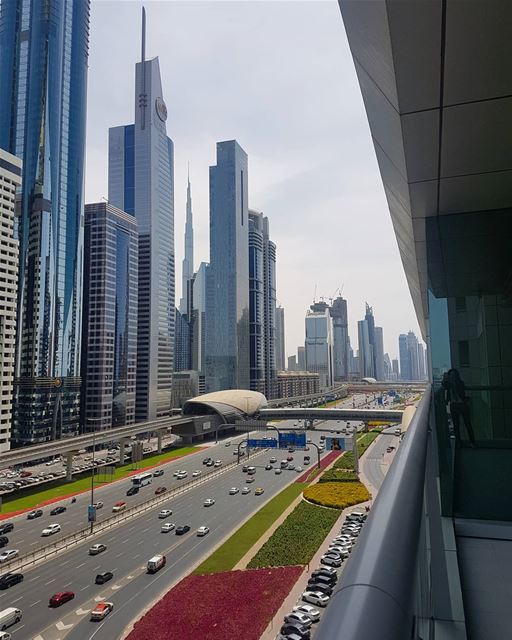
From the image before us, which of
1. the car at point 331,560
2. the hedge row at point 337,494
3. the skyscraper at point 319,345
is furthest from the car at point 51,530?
the skyscraper at point 319,345

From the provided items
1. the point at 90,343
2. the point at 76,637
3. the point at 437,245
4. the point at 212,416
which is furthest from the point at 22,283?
the point at 437,245

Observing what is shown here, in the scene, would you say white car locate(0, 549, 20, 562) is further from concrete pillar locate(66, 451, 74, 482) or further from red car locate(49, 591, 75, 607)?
concrete pillar locate(66, 451, 74, 482)

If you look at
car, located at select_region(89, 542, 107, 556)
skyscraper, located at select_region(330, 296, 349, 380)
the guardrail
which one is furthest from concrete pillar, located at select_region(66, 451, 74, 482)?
skyscraper, located at select_region(330, 296, 349, 380)

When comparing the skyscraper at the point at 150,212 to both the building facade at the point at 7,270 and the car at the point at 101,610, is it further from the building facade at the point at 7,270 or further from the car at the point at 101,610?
the car at the point at 101,610

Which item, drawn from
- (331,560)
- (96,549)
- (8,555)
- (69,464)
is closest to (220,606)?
(331,560)

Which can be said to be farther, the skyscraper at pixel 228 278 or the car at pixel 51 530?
the skyscraper at pixel 228 278

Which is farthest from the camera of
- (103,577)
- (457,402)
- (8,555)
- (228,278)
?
(228,278)

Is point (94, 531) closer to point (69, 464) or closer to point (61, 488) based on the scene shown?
point (61, 488)

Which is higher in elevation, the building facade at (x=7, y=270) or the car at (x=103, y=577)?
the building facade at (x=7, y=270)
